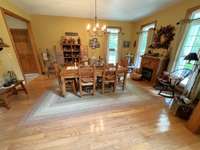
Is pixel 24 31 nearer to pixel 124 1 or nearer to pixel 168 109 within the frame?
pixel 124 1

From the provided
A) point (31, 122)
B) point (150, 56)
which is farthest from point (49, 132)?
point (150, 56)

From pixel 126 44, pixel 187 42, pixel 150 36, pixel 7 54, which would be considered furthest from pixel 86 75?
pixel 126 44

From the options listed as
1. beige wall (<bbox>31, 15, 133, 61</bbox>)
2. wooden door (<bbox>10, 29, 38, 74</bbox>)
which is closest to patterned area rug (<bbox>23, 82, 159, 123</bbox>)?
wooden door (<bbox>10, 29, 38, 74</bbox>)

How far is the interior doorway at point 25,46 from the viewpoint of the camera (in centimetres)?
446

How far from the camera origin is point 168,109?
2.44 metres

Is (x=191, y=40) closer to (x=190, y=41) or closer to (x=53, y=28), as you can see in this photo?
(x=190, y=41)

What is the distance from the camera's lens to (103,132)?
1.77 m

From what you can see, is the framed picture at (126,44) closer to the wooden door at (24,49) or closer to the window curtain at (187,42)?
the window curtain at (187,42)

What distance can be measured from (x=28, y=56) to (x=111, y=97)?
441 centimetres

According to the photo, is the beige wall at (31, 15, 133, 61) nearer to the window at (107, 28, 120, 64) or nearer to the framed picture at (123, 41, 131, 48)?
the window at (107, 28, 120, 64)

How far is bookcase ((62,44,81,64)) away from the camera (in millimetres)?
4980

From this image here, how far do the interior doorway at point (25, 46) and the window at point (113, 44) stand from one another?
3538 millimetres

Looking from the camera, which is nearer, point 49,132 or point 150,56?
point 49,132

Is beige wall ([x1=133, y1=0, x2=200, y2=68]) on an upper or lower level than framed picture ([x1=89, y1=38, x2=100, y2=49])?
upper
